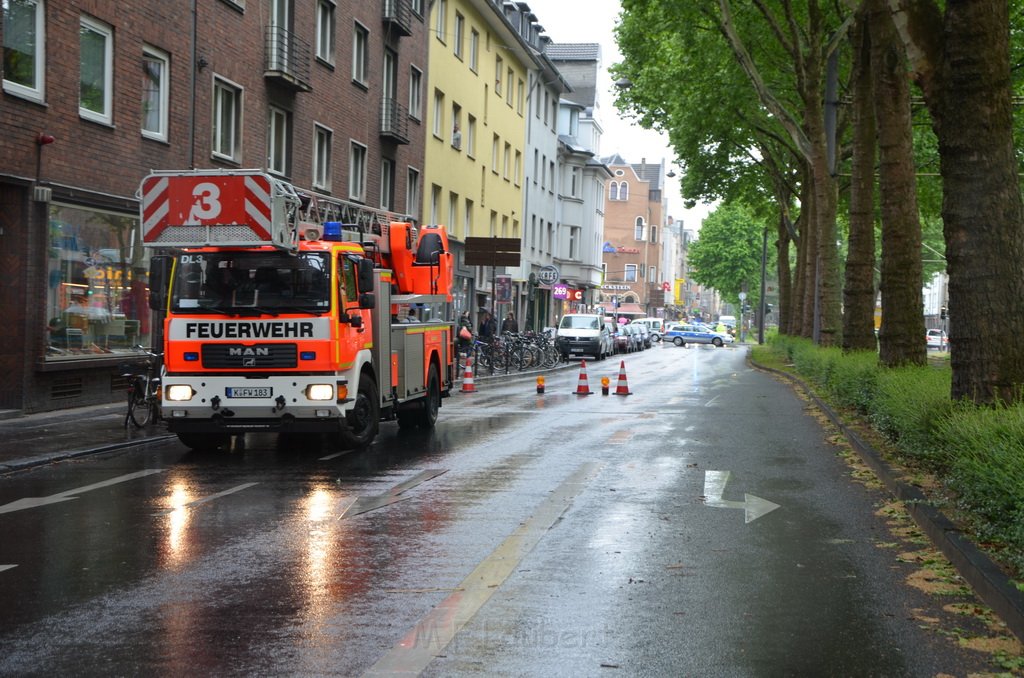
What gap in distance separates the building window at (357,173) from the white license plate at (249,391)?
759 inches

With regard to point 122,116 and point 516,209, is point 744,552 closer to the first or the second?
point 122,116

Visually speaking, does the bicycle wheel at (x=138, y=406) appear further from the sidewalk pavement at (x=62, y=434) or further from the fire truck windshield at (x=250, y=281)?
the fire truck windshield at (x=250, y=281)

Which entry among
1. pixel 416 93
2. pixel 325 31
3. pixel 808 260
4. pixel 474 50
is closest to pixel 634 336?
pixel 474 50

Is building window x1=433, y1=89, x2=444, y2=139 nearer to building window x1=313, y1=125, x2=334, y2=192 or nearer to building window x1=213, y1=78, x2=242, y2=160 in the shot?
building window x1=313, y1=125, x2=334, y2=192

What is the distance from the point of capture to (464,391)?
2589 centimetres

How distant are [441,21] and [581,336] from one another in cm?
1387

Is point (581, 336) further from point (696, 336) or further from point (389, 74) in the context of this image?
point (696, 336)

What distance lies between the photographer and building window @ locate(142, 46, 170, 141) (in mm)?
20594

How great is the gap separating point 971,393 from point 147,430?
33.0 ft

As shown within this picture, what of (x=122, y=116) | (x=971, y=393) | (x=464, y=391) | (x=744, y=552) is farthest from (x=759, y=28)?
(x=744, y=552)

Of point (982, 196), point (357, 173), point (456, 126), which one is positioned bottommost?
point (982, 196)

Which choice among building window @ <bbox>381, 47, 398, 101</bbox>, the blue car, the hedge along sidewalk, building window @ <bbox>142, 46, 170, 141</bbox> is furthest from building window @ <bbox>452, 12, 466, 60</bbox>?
the blue car

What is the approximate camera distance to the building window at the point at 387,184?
34688 mm

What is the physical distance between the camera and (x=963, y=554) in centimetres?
705
